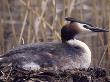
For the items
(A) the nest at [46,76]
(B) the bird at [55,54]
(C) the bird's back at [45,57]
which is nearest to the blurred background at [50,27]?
(B) the bird at [55,54]

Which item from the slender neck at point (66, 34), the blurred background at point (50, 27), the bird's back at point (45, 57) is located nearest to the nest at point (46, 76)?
the bird's back at point (45, 57)

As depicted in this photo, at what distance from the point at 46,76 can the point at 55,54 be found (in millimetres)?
652

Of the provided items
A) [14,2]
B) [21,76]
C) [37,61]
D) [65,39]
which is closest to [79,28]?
[65,39]

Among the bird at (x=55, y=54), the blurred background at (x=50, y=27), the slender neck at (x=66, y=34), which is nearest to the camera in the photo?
the bird at (x=55, y=54)

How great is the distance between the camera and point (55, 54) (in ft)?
20.5

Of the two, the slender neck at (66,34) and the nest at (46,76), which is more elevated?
the slender neck at (66,34)

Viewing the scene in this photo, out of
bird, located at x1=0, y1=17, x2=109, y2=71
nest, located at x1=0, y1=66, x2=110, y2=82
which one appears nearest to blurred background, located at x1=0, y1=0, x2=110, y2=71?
bird, located at x1=0, y1=17, x2=109, y2=71

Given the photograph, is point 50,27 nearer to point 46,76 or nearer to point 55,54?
point 55,54

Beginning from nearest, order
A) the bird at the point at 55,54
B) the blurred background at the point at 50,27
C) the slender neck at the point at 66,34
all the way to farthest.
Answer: the bird at the point at 55,54
the slender neck at the point at 66,34
the blurred background at the point at 50,27

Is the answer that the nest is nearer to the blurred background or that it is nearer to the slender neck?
the slender neck

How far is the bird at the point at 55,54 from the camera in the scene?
6.09 metres

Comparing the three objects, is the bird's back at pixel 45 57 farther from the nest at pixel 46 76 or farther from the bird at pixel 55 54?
the nest at pixel 46 76

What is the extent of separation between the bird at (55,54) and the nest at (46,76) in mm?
248

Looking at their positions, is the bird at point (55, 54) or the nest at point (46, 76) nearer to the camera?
the nest at point (46, 76)
